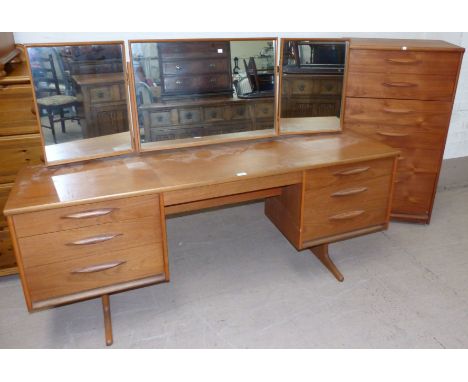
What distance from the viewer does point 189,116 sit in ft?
7.41

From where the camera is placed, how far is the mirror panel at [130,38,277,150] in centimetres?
212

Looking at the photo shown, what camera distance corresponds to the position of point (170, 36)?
249 cm

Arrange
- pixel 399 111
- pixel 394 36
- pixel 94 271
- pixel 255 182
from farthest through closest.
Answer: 1. pixel 394 36
2. pixel 399 111
3. pixel 255 182
4. pixel 94 271

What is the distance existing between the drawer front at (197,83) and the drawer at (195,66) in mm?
26

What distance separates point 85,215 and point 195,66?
97 centimetres

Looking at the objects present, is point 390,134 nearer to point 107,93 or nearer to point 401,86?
point 401,86

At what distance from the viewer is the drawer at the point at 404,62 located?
249cm

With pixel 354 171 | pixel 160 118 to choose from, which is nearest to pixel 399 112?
pixel 354 171

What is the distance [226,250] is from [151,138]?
2.95 feet

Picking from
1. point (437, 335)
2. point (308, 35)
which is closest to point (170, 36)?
point (308, 35)

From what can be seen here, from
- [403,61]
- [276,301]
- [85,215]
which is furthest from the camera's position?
[403,61]

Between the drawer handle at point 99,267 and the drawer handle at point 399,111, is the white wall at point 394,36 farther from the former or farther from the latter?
the drawer handle at point 99,267
